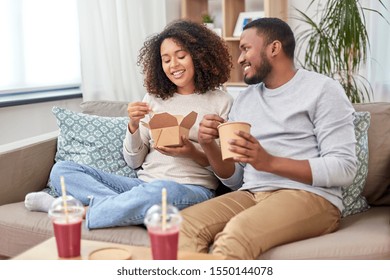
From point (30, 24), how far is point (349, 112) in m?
1.94

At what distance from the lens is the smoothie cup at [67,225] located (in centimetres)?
113

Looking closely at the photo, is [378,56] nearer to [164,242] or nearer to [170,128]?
[170,128]

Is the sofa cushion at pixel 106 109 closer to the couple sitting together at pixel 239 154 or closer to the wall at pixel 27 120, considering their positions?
the couple sitting together at pixel 239 154

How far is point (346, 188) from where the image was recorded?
5.72 ft

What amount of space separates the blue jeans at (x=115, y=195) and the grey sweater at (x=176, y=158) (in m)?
0.06

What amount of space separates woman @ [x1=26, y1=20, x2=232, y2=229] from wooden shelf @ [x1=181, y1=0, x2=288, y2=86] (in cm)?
132

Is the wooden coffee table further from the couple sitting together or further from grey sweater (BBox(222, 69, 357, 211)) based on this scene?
grey sweater (BBox(222, 69, 357, 211))

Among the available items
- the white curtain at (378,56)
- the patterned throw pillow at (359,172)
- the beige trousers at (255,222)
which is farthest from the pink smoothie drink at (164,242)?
the white curtain at (378,56)

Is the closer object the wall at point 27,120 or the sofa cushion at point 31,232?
the sofa cushion at point 31,232

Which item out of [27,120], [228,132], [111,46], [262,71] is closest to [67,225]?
[228,132]

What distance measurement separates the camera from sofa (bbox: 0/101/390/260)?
1437mm

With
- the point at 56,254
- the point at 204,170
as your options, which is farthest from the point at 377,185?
the point at 56,254

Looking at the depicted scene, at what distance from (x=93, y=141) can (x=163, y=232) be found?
110cm

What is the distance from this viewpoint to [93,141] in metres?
2.06
